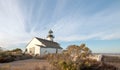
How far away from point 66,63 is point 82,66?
265 centimetres

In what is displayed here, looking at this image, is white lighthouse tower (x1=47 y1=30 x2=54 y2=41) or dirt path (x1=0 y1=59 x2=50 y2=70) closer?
dirt path (x1=0 y1=59 x2=50 y2=70)

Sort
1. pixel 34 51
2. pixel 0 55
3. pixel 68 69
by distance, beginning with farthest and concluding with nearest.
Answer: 1. pixel 34 51
2. pixel 0 55
3. pixel 68 69

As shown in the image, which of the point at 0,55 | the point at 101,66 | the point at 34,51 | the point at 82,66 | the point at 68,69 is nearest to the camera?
the point at 68,69

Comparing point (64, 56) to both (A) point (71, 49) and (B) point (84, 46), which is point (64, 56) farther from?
(B) point (84, 46)

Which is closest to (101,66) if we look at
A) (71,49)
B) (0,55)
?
(71,49)

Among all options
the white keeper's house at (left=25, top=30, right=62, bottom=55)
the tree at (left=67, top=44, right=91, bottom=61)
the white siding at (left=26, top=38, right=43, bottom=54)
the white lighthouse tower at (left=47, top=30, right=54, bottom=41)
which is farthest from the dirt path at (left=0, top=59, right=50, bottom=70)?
the white lighthouse tower at (left=47, top=30, right=54, bottom=41)

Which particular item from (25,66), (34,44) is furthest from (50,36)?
(25,66)

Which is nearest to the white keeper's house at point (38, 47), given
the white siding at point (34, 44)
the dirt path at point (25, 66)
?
the white siding at point (34, 44)

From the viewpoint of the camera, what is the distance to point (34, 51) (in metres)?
39.3

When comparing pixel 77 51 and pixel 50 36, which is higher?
pixel 50 36

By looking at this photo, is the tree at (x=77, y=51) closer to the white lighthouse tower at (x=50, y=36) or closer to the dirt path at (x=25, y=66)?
the dirt path at (x=25, y=66)

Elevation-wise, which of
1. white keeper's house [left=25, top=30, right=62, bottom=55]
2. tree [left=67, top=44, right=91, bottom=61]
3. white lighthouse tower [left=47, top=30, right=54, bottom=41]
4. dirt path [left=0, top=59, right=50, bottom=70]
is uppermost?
white lighthouse tower [left=47, top=30, right=54, bottom=41]

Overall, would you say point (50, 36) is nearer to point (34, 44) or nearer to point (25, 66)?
point (34, 44)

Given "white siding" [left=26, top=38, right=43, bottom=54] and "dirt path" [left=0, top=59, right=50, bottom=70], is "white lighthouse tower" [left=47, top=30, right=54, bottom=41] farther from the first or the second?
"dirt path" [left=0, top=59, right=50, bottom=70]
